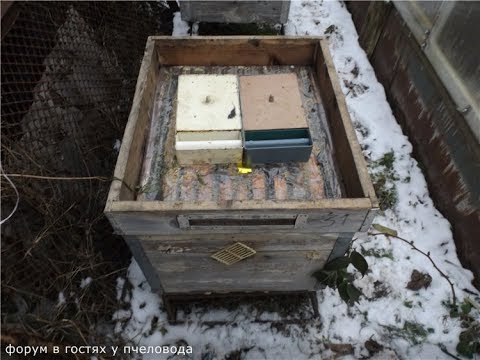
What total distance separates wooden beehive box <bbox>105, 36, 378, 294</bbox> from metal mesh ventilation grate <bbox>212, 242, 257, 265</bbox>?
0.03 meters

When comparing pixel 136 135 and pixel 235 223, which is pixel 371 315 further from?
pixel 136 135

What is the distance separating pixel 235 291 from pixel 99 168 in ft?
5.66

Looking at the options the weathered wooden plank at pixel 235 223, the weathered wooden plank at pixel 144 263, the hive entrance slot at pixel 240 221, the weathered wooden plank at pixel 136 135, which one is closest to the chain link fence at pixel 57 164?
the weathered wooden plank at pixel 136 135

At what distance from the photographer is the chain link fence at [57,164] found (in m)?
2.35

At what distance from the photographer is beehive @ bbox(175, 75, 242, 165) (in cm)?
205

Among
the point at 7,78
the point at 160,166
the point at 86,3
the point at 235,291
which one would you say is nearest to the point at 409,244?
the point at 235,291

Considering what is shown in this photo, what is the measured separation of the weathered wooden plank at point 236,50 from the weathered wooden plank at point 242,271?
4.68 ft

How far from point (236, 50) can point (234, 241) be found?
4.61 ft

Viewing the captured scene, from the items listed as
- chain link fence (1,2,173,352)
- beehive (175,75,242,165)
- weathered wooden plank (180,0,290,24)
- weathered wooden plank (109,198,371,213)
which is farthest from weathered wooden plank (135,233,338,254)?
weathered wooden plank (180,0,290,24)

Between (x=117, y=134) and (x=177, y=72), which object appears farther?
(x=117, y=134)

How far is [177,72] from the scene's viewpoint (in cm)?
271

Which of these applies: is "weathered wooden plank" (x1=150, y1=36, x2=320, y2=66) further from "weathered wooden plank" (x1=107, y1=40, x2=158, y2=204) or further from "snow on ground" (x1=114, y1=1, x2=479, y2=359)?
"snow on ground" (x1=114, y1=1, x2=479, y2=359)

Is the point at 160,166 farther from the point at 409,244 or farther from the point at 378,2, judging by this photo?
the point at 378,2

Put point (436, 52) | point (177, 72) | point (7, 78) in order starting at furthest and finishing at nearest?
point (436, 52)
point (177, 72)
point (7, 78)
